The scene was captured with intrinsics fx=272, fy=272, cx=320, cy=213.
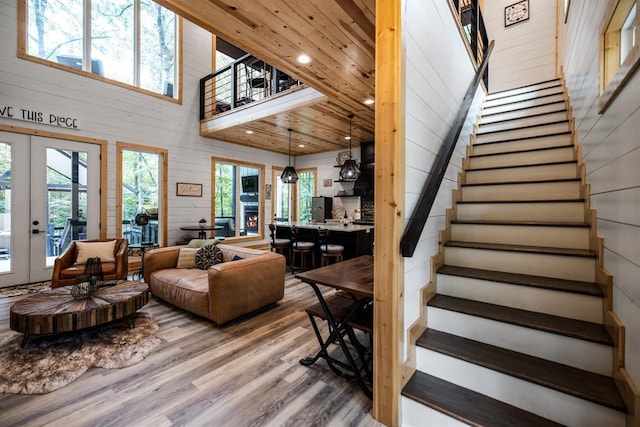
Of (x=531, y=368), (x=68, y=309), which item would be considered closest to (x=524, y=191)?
(x=531, y=368)

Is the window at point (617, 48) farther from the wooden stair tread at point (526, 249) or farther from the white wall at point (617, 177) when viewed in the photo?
the wooden stair tread at point (526, 249)

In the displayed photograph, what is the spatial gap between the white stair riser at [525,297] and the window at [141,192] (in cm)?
541

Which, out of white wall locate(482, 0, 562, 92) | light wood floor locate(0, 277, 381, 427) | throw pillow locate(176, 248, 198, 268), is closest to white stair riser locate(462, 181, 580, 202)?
light wood floor locate(0, 277, 381, 427)

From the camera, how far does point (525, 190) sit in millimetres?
2590

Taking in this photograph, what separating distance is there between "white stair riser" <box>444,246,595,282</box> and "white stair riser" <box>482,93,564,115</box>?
2908 millimetres

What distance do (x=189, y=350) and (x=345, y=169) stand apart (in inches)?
159

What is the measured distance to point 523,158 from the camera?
2.96 m

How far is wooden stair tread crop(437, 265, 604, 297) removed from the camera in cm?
169

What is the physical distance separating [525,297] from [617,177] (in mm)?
877

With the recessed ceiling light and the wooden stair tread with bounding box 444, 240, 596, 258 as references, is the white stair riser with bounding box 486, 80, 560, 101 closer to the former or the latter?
the recessed ceiling light

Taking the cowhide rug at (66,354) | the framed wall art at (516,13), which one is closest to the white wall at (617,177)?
the cowhide rug at (66,354)

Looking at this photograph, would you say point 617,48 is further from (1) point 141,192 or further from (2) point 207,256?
(1) point 141,192

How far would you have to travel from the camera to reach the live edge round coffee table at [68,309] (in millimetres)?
2338

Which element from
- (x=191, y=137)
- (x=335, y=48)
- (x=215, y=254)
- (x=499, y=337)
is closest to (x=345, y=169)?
(x=335, y=48)
